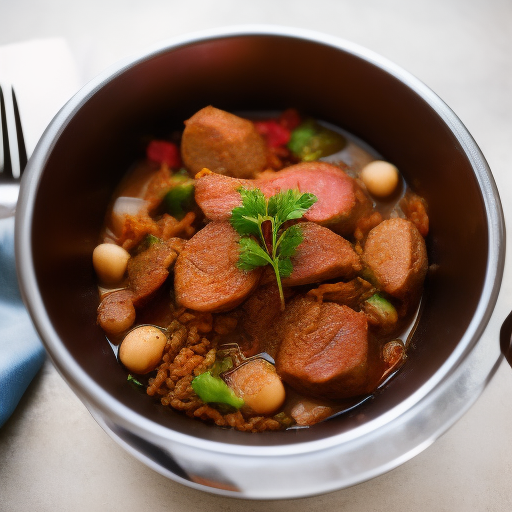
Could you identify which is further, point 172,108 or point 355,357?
point 172,108

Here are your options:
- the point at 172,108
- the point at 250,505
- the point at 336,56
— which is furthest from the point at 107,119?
the point at 250,505

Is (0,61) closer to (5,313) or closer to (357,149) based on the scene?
(5,313)

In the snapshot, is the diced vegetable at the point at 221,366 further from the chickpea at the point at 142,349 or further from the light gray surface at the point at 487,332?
the light gray surface at the point at 487,332

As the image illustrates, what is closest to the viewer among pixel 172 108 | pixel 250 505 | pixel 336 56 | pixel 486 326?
pixel 486 326

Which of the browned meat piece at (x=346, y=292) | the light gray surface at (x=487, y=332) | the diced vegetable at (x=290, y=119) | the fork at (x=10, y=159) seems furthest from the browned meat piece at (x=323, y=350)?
the fork at (x=10, y=159)

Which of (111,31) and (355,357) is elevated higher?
(111,31)

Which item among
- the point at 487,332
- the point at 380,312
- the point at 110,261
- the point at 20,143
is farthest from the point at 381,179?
the point at 20,143

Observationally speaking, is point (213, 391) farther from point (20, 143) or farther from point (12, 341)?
point (20, 143)
